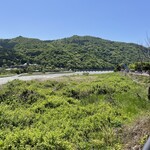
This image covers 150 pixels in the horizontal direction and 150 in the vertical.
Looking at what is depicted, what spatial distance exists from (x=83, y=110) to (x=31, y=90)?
7.17 metres

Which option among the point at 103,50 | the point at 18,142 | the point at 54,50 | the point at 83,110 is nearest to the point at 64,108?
the point at 83,110

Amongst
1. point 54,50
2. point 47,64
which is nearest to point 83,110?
point 47,64

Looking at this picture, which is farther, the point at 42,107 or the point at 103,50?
the point at 103,50

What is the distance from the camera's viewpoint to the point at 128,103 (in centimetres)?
1811

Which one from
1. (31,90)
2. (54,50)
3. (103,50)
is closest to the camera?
(31,90)

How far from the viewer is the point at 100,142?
32.2 ft

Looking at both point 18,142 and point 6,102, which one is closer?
point 18,142

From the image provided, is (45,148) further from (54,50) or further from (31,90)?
(54,50)

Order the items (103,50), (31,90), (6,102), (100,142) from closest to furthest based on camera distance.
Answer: (100,142)
(6,102)
(31,90)
(103,50)

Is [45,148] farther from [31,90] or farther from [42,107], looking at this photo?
[31,90]

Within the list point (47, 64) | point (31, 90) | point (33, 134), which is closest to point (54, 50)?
point (47, 64)

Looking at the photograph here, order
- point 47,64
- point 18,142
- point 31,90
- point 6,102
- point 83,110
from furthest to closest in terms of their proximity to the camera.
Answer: point 47,64 < point 31,90 < point 6,102 < point 83,110 < point 18,142

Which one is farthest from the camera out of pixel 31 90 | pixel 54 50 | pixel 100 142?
pixel 54 50

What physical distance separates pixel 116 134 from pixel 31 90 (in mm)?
11922
